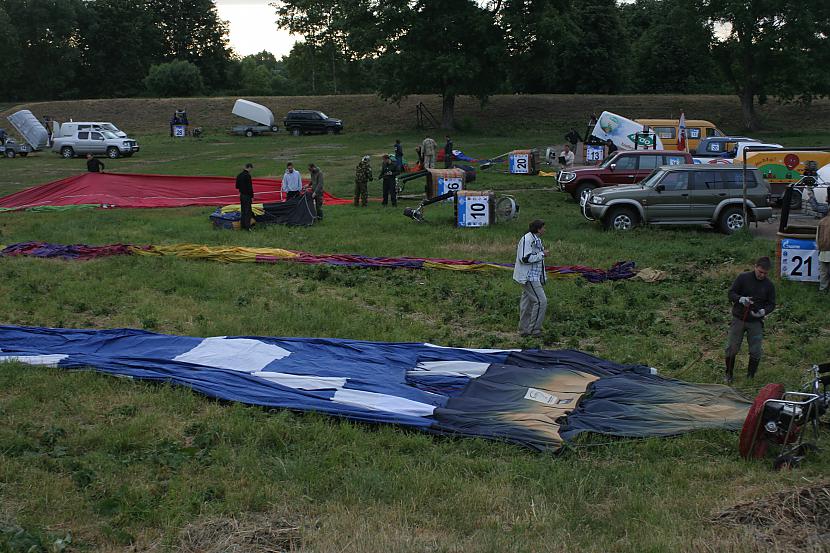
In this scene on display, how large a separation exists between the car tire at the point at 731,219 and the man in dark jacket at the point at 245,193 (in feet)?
37.0

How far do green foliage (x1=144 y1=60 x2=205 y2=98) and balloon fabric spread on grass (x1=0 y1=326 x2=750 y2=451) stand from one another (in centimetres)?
6134

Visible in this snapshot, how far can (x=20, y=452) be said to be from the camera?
763cm

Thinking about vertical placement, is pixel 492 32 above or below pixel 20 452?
above

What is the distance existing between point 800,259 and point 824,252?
0.84 m

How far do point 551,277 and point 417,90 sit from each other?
36.4 meters

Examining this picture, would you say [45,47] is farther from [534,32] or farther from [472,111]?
[534,32]

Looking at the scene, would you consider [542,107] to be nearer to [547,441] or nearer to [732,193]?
[732,193]

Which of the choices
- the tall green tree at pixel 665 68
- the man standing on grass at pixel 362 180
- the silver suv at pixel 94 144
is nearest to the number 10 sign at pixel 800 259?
the man standing on grass at pixel 362 180

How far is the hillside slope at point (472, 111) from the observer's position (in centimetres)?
5306

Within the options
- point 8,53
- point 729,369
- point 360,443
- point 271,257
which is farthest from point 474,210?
point 8,53

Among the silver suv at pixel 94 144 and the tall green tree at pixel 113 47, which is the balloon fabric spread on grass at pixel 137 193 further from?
the tall green tree at pixel 113 47

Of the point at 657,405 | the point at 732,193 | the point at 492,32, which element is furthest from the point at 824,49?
the point at 657,405

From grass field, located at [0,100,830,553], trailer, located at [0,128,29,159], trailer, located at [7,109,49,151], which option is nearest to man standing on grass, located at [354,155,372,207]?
grass field, located at [0,100,830,553]

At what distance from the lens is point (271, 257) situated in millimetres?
16859
